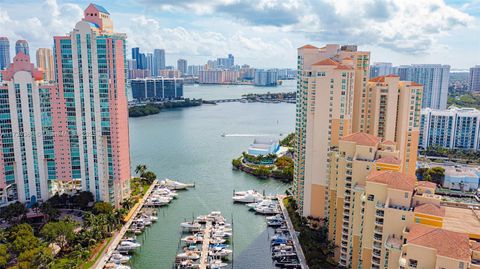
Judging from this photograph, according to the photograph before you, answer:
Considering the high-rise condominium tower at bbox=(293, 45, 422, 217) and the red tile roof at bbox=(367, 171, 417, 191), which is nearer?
the red tile roof at bbox=(367, 171, 417, 191)

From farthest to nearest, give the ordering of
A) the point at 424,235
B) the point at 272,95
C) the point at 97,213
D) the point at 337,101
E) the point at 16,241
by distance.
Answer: the point at 272,95
the point at 97,213
the point at 337,101
the point at 16,241
the point at 424,235

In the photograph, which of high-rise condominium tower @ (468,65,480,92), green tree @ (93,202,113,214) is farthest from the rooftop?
high-rise condominium tower @ (468,65,480,92)

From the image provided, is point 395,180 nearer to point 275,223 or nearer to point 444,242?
point 444,242

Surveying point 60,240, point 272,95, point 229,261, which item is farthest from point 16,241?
point 272,95

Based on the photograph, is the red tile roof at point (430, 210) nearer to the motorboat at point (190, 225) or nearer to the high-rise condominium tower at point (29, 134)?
the motorboat at point (190, 225)

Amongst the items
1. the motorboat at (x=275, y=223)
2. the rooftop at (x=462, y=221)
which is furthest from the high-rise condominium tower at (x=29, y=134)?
the rooftop at (x=462, y=221)

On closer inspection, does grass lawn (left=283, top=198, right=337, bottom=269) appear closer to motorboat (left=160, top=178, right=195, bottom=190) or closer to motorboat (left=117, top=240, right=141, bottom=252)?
motorboat (left=117, top=240, right=141, bottom=252)

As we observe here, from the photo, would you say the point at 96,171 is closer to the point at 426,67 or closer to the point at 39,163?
the point at 39,163
